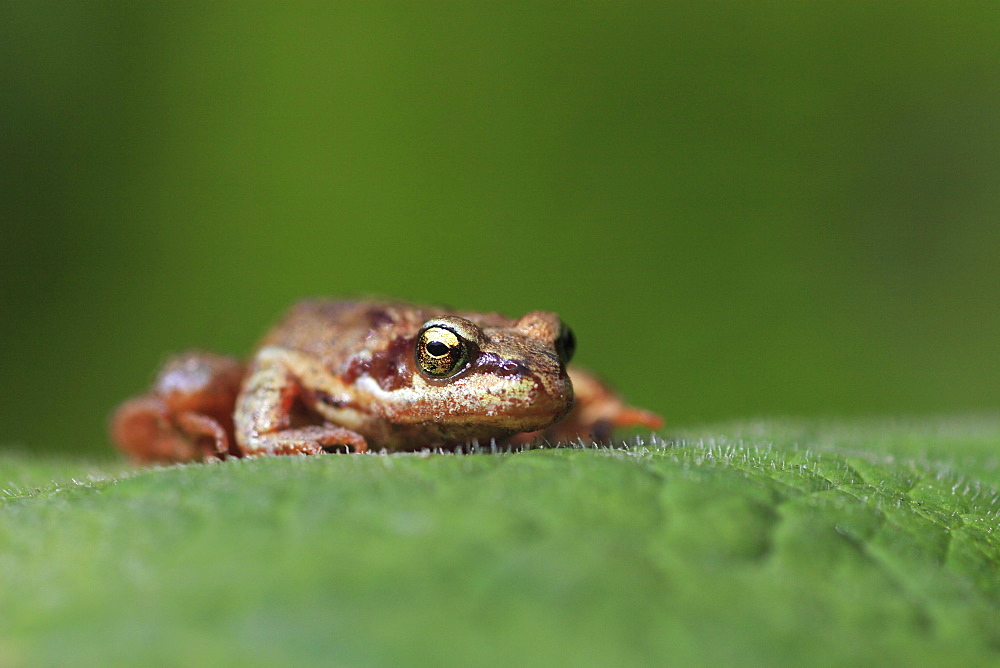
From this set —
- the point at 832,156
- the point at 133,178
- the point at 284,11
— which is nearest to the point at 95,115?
the point at 133,178

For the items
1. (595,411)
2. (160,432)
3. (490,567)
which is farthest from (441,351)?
(160,432)

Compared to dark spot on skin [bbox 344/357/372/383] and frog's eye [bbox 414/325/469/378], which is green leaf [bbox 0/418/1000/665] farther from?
dark spot on skin [bbox 344/357/372/383]

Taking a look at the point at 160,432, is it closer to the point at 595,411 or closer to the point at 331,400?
the point at 331,400

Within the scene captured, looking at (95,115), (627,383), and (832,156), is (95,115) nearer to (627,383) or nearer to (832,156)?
(627,383)

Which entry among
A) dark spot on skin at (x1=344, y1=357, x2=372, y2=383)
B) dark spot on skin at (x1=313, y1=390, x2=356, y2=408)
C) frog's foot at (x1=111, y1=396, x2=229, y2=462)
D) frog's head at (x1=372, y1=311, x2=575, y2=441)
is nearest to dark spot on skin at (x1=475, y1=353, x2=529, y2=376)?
frog's head at (x1=372, y1=311, x2=575, y2=441)

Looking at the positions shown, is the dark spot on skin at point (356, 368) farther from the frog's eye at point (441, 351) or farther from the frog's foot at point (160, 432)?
the frog's foot at point (160, 432)
